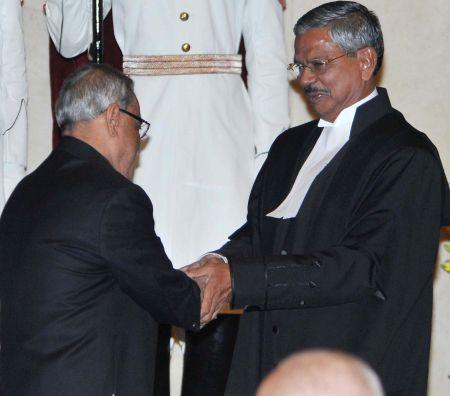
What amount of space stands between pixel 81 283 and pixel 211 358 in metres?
1.53

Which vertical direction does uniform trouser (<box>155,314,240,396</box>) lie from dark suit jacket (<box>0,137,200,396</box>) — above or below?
below

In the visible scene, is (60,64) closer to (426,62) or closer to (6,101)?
(6,101)

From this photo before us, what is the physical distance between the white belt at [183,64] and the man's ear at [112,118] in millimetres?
1268

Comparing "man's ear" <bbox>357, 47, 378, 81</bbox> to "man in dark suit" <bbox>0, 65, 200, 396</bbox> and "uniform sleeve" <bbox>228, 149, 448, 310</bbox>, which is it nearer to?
"uniform sleeve" <bbox>228, 149, 448, 310</bbox>

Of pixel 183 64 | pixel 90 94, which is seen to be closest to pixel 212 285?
pixel 90 94

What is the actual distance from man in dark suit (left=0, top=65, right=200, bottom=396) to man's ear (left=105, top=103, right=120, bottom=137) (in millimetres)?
122

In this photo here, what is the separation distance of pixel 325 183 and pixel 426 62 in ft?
7.57

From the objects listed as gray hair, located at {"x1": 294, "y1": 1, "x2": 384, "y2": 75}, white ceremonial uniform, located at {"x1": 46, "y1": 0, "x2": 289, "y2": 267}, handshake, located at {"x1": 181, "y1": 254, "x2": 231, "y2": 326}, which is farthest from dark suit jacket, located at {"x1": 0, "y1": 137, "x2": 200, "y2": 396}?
white ceremonial uniform, located at {"x1": 46, "y1": 0, "x2": 289, "y2": 267}

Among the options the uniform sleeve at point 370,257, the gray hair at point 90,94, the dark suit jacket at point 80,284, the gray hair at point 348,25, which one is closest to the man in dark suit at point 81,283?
the dark suit jacket at point 80,284

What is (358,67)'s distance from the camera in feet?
13.3

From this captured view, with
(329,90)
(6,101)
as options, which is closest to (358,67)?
(329,90)

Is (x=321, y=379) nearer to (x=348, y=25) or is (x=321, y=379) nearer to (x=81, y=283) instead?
(x=81, y=283)

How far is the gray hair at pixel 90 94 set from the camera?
12.6 ft

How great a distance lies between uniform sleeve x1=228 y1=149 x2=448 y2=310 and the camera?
12.1ft
